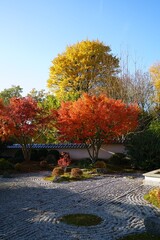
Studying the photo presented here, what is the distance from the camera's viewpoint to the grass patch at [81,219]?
8114 mm

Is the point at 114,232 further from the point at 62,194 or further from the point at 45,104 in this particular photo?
the point at 45,104

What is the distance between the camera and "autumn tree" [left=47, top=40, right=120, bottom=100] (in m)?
35.5

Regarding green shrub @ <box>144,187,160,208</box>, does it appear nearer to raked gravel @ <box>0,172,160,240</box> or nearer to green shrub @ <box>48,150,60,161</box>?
raked gravel @ <box>0,172,160,240</box>

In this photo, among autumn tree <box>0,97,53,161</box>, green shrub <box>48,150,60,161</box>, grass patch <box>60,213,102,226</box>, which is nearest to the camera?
grass patch <box>60,213,102,226</box>

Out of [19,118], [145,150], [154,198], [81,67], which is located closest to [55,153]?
[19,118]

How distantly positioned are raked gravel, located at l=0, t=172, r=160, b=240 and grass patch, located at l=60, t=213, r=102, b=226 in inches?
7.8

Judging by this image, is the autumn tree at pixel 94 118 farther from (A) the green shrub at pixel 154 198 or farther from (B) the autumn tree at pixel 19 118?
(A) the green shrub at pixel 154 198

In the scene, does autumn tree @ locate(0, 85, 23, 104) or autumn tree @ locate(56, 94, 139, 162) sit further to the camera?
autumn tree @ locate(0, 85, 23, 104)

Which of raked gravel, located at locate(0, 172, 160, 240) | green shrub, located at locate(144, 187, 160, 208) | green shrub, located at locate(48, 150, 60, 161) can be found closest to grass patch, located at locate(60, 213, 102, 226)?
raked gravel, located at locate(0, 172, 160, 240)

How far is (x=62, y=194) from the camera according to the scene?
12.5m

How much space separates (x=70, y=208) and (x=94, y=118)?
11.4 metres

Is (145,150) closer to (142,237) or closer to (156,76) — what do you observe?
(156,76)

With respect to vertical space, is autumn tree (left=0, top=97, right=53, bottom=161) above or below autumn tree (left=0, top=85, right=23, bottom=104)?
below

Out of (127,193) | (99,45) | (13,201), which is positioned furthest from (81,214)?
(99,45)
